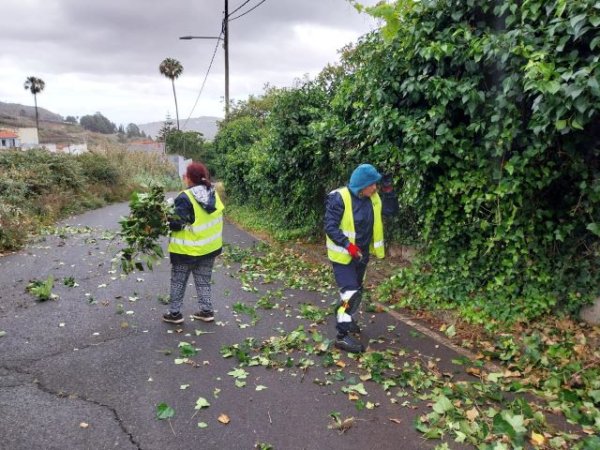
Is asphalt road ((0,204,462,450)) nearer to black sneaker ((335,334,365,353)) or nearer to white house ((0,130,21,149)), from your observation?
black sneaker ((335,334,365,353))

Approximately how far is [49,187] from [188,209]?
15.3 meters

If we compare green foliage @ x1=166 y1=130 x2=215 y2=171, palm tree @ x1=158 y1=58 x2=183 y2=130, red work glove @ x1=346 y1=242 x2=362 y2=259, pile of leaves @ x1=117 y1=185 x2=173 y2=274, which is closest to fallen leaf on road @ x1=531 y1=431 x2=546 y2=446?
red work glove @ x1=346 y1=242 x2=362 y2=259

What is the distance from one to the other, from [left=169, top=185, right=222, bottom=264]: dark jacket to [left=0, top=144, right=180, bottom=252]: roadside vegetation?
5.77ft

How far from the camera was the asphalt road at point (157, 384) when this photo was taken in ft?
11.1

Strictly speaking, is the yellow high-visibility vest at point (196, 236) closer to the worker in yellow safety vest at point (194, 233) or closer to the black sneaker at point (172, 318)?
the worker in yellow safety vest at point (194, 233)

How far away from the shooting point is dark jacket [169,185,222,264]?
5359 mm

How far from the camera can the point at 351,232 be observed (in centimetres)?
493

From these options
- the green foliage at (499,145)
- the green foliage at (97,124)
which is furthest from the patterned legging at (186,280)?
the green foliage at (97,124)

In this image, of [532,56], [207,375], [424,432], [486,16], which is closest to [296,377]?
[207,375]

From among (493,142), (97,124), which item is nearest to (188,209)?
(493,142)

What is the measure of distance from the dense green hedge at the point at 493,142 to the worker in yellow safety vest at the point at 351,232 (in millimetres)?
909

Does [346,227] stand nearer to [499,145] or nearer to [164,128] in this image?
[499,145]

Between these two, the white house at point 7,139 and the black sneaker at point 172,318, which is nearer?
the black sneaker at point 172,318

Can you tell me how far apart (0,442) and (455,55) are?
5351 millimetres
